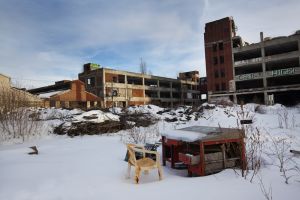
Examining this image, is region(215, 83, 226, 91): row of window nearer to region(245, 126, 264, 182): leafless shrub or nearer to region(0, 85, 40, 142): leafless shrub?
region(0, 85, 40, 142): leafless shrub

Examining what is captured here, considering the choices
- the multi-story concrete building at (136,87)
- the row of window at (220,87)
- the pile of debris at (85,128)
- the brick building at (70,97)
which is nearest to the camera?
the pile of debris at (85,128)

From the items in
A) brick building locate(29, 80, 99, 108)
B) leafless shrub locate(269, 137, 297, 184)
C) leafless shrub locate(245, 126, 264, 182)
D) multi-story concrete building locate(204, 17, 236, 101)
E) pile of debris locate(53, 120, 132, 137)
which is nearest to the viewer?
leafless shrub locate(269, 137, 297, 184)

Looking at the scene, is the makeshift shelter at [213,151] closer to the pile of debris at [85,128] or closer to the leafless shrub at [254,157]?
the leafless shrub at [254,157]

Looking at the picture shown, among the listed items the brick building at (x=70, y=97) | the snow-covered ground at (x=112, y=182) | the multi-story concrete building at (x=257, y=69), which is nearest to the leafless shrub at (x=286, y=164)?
the snow-covered ground at (x=112, y=182)

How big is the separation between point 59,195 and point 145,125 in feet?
39.1

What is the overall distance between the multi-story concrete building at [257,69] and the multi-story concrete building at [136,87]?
16.8 metres

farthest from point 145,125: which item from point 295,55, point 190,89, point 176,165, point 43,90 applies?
point 190,89

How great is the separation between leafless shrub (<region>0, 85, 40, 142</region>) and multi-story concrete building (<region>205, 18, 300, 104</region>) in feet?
112

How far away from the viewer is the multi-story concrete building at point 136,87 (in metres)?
50.7

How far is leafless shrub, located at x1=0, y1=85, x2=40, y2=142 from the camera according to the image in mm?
13133

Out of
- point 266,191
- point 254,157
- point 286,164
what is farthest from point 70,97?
point 266,191

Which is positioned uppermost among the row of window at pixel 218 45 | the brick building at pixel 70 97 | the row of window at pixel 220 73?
the row of window at pixel 218 45

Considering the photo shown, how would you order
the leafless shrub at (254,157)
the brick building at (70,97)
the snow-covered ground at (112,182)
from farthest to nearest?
the brick building at (70,97) < the leafless shrub at (254,157) < the snow-covered ground at (112,182)

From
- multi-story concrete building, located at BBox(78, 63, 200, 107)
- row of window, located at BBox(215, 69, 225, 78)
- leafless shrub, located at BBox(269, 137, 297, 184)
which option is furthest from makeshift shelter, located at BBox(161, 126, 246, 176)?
Result: multi-story concrete building, located at BBox(78, 63, 200, 107)
